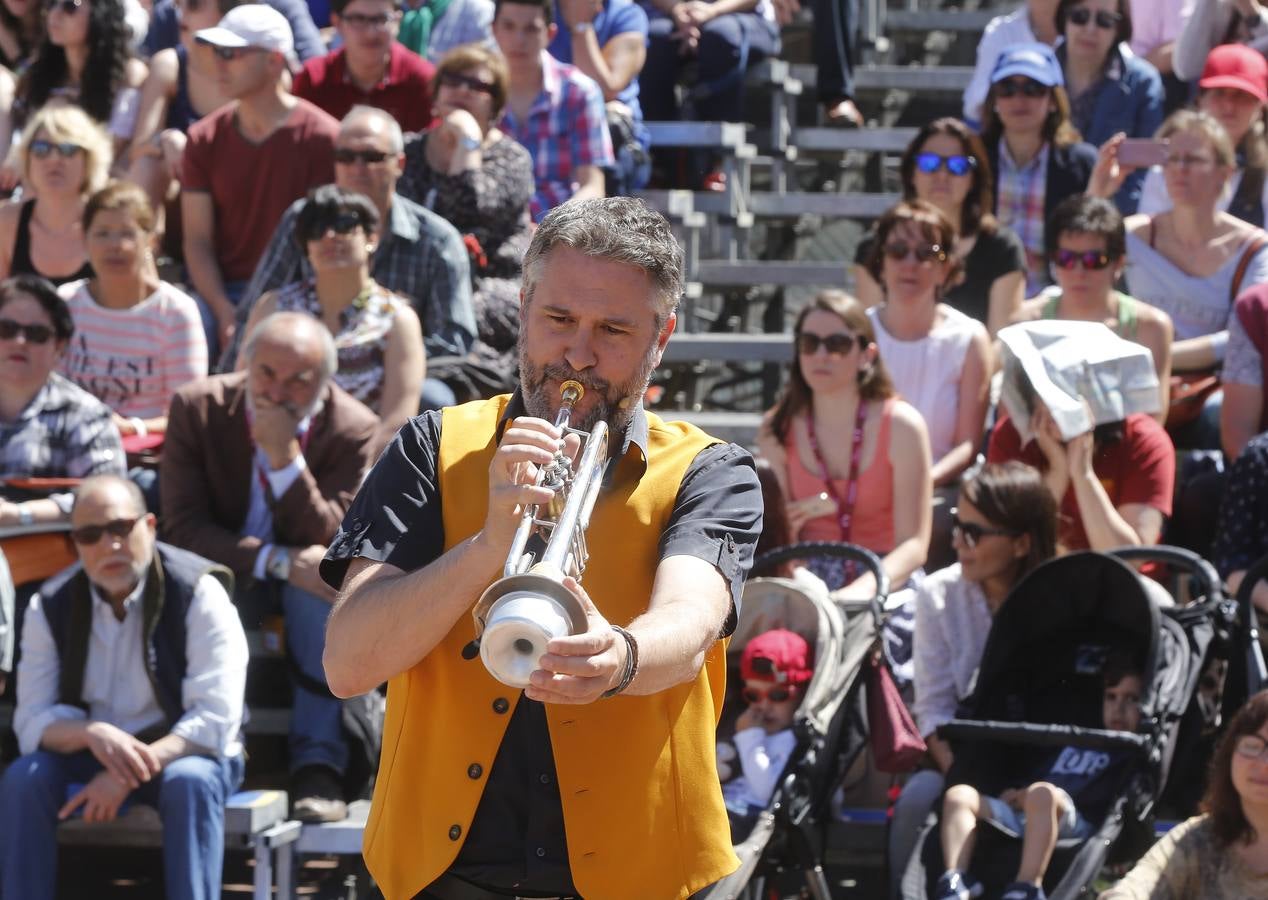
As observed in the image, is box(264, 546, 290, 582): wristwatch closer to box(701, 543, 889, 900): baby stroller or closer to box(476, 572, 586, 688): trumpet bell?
box(701, 543, 889, 900): baby stroller

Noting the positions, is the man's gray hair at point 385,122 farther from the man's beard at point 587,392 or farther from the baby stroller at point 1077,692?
the man's beard at point 587,392

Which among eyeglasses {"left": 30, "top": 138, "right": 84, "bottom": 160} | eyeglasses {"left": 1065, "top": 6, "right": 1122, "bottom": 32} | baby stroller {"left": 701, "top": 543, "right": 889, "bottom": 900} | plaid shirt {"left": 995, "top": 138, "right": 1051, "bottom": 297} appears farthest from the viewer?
eyeglasses {"left": 1065, "top": 6, "right": 1122, "bottom": 32}

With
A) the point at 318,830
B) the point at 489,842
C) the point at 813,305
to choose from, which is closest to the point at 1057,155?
the point at 813,305

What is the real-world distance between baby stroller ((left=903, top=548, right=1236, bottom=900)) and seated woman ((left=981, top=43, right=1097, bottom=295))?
3084 mm

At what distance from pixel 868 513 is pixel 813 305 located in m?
0.73

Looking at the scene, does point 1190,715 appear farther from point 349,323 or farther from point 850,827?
point 349,323

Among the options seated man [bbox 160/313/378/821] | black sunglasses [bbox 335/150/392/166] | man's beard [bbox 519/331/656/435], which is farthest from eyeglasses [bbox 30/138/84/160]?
man's beard [bbox 519/331/656/435]

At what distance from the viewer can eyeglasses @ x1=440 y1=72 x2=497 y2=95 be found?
320 inches

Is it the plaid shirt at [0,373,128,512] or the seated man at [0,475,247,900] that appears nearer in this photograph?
the seated man at [0,475,247,900]

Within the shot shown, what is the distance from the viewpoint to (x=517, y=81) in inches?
353

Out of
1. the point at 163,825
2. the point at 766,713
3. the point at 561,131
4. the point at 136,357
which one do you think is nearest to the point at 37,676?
the point at 163,825

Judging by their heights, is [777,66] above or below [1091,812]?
above

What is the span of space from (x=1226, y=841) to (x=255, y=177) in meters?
5.08

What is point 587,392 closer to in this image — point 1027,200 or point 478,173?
point 478,173
